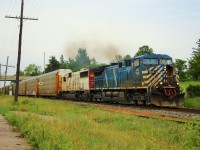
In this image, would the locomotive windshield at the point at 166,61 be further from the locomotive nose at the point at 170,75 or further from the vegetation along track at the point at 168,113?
the vegetation along track at the point at 168,113

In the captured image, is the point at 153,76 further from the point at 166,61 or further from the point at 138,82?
the point at 166,61

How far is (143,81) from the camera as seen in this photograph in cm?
2383

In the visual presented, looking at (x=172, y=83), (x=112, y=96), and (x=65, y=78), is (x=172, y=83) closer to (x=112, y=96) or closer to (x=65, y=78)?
(x=112, y=96)

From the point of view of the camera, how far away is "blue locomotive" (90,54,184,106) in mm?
23078

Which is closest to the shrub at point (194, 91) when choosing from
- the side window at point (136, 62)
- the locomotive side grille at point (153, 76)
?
the locomotive side grille at point (153, 76)

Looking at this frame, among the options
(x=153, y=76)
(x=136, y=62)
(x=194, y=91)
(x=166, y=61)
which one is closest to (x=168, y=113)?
(x=153, y=76)

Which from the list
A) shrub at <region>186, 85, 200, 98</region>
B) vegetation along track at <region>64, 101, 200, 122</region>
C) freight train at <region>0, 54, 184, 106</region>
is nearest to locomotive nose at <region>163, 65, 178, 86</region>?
freight train at <region>0, 54, 184, 106</region>

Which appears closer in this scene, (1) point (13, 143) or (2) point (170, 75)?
(1) point (13, 143)

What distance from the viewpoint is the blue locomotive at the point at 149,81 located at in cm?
2308

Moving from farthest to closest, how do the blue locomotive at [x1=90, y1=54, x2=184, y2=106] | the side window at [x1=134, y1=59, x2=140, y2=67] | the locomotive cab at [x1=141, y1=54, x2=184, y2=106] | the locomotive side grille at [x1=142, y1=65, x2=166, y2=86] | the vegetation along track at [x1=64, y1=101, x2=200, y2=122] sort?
the side window at [x1=134, y1=59, x2=140, y2=67], the locomotive side grille at [x1=142, y1=65, x2=166, y2=86], the blue locomotive at [x1=90, y1=54, x2=184, y2=106], the locomotive cab at [x1=141, y1=54, x2=184, y2=106], the vegetation along track at [x1=64, y1=101, x2=200, y2=122]

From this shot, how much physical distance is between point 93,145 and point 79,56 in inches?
5262

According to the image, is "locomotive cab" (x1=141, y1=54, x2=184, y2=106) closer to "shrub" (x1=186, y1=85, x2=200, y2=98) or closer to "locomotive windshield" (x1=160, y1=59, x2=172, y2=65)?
"locomotive windshield" (x1=160, y1=59, x2=172, y2=65)

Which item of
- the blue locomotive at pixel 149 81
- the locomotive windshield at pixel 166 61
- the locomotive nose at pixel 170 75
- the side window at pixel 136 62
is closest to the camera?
the blue locomotive at pixel 149 81

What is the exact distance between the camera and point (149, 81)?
23578mm
